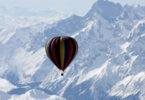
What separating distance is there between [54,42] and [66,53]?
26.1ft

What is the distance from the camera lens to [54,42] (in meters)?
194

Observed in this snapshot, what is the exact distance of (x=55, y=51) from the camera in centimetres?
19575

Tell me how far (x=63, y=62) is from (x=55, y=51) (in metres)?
5.63

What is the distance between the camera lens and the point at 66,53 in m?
199

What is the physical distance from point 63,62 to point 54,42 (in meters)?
9.22

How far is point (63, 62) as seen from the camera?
652 ft

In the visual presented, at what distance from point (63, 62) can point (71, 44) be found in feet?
22.8

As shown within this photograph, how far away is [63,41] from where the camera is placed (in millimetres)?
194250

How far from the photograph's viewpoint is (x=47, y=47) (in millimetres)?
197625

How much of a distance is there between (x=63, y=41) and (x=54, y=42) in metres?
3.14

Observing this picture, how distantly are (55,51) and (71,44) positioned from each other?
20.6ft

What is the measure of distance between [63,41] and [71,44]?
4.44 m
